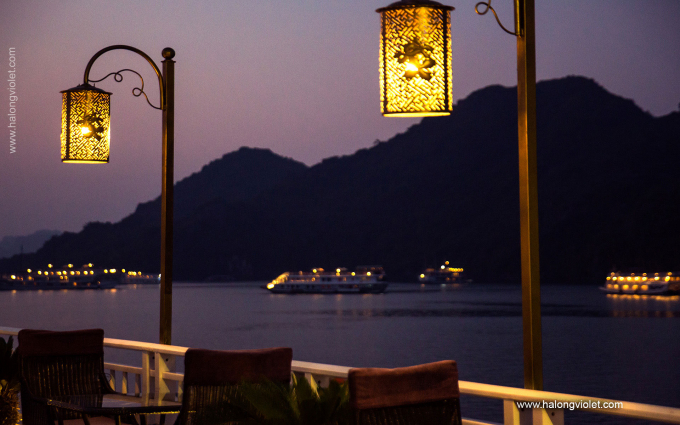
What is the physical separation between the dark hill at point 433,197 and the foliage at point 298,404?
93.6 metres

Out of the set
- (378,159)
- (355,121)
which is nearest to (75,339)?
(378,159)

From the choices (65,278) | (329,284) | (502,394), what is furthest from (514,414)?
(65,278)

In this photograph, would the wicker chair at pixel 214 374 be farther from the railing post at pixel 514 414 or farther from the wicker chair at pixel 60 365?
the wicker chair at pixel 60 365

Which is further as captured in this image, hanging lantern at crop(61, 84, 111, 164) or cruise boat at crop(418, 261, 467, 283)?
cruise boat at crop(418, 261, 467, 283)

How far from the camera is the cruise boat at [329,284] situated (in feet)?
269

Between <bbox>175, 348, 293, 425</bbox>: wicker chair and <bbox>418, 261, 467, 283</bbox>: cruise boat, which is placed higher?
<bbox>175, 348, 293, 425</bbox>: wicker chair

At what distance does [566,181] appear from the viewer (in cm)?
9581

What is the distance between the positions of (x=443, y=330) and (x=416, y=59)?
5235cm

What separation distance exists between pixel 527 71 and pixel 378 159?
344ft

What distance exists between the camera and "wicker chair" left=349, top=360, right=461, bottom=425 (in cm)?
215

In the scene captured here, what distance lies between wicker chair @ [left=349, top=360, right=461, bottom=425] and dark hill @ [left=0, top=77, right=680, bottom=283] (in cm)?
9351

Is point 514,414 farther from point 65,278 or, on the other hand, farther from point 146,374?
point 65,278

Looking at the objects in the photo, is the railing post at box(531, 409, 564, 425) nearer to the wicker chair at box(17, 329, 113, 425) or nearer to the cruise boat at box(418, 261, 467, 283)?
the wicker chair at box(17, 329, 113, 425)

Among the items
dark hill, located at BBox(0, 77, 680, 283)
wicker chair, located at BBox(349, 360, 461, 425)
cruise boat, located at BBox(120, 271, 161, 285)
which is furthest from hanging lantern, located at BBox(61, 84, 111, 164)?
cruise boat, located at BBox(120, 271, 161, 285)
